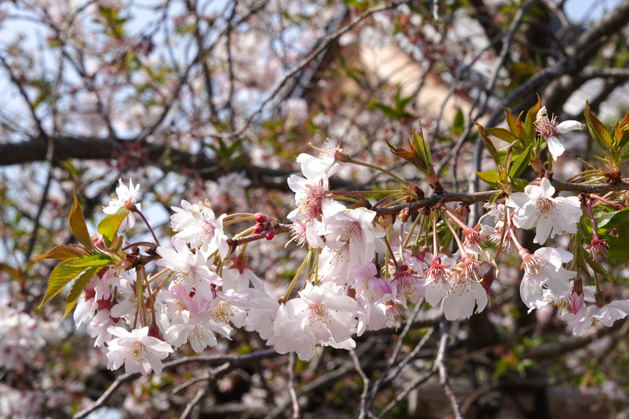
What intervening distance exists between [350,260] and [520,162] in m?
0.33

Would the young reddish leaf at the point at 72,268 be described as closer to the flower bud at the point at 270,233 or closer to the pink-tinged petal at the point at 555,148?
the flower bud at the point at 270,233

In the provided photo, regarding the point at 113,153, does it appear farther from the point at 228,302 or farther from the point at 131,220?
the point at 228,302

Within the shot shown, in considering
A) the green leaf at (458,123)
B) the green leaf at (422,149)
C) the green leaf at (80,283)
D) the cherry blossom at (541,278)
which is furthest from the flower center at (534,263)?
the green leaf at (458,123)

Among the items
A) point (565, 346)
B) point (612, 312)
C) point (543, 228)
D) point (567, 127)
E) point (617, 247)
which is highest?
point (567, 127)

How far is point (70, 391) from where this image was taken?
3947 millimetres

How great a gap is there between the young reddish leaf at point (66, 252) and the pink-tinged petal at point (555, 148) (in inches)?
31.4

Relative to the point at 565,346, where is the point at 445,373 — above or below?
above

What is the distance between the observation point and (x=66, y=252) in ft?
2.95

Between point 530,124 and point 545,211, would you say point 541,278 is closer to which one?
point 545,211

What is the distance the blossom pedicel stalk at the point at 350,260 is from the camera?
2.75ft

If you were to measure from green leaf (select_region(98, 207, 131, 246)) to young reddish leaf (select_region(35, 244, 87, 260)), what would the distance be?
0.05 meters

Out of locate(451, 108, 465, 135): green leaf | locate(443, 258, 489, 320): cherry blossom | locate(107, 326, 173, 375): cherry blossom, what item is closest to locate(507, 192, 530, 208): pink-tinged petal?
locate(443, 258, 489, 320): cherry blossom

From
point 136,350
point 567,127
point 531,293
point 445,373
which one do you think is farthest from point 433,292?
point 445,373

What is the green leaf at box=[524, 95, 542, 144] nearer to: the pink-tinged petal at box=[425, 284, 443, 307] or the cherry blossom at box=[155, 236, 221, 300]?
the pink-tinged petal at box=[425, 284, 443, 307]
